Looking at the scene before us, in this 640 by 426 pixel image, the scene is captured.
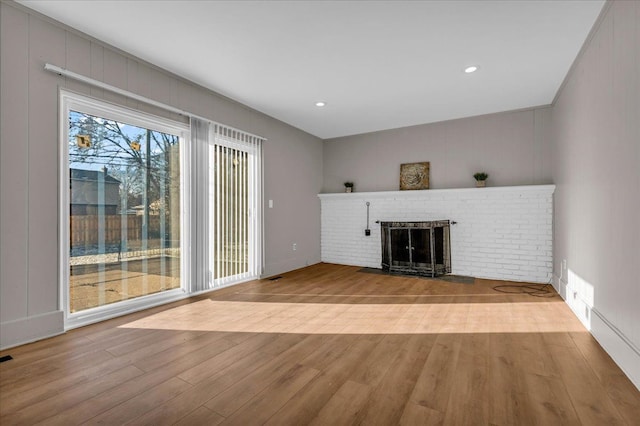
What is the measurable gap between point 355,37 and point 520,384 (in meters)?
2.86

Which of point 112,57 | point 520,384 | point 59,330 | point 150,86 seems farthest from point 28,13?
point 520,384

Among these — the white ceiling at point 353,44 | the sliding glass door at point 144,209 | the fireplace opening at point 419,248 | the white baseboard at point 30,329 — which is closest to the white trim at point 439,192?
the fireplace opening at point 419,248

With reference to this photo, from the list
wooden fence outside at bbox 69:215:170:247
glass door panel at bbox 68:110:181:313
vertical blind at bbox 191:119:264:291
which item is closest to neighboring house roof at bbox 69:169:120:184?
glass door panel at bbox 68:110:181:313

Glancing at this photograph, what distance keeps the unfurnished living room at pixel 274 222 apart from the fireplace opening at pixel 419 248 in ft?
0.13

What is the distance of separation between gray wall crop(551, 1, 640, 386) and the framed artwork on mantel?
2.18 meters

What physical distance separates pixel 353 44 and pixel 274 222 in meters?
3.00

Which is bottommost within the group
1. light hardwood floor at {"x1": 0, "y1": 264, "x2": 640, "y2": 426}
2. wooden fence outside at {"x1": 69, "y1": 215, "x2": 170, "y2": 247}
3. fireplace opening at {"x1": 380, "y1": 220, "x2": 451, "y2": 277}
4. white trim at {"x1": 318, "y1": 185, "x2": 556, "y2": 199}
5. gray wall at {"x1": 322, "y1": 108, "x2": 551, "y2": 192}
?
light hardwood floor at {"x1": 0, "y1": 264, "x2": 640, "y2": 426}

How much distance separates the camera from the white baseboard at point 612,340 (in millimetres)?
1818

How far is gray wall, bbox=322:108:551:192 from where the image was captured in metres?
4.61

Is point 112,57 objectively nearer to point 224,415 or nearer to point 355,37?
point 355,37

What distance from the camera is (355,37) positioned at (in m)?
2.69

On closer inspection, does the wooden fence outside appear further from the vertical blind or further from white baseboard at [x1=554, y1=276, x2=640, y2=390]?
white baseboard at [x1=554, y1=276, x2=640, y2=390]

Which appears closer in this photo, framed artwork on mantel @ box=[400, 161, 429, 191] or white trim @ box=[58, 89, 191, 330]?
white trim @ box=[58, 89, 191, 330]

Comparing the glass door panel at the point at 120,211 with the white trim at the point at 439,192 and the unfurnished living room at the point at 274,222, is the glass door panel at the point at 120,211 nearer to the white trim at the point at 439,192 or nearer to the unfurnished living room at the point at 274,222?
the unfurnished living room at the point at 274,222
